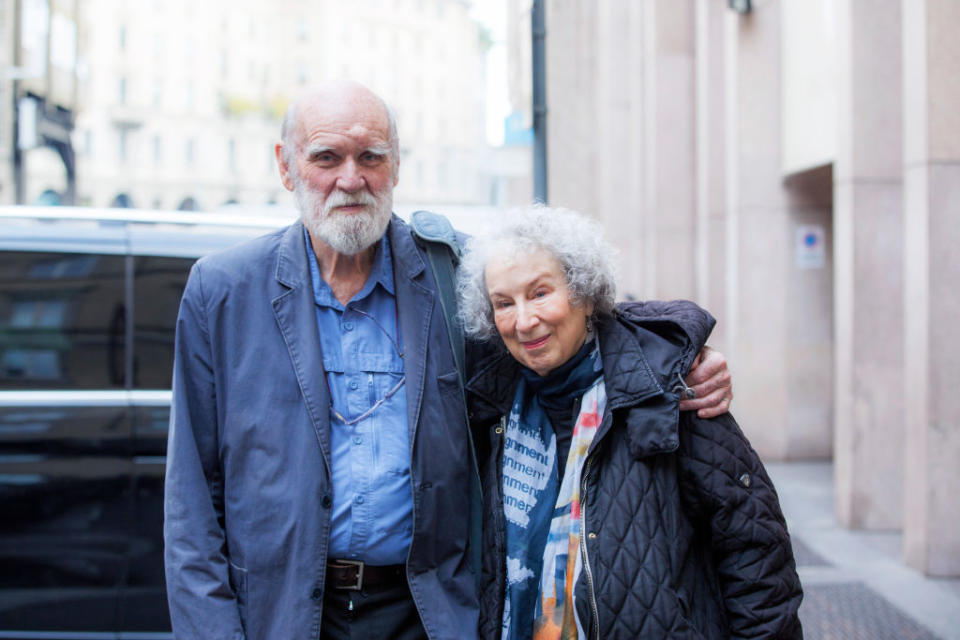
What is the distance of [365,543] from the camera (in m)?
2.31

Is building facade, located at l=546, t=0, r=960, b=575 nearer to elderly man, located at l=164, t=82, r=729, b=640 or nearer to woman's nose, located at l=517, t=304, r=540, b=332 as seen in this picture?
elderly man, located at l=164, t=82, r=729, b=640

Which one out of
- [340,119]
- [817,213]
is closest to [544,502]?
[340,119]

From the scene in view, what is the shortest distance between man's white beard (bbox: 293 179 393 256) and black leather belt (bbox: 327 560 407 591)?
0.79 metres

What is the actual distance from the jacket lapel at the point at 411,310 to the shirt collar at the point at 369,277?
0.08 ft

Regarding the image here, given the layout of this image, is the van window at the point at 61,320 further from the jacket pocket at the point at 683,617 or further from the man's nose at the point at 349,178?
the jacket pocket at the point at 683,617

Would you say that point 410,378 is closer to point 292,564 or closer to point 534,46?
point 292,564

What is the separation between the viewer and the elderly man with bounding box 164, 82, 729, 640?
2268 mm

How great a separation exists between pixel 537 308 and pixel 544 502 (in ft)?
1.59

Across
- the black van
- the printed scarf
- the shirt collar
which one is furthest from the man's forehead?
the black van

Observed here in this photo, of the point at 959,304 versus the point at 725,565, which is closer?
the point at 725,565

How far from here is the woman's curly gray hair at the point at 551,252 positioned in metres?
2.30

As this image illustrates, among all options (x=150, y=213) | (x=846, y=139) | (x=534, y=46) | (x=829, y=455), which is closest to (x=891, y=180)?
(x=846, y=139)

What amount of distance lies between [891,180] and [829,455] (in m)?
3.62

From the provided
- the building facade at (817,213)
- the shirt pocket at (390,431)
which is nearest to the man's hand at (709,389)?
the shirt pocket at (390,431)
